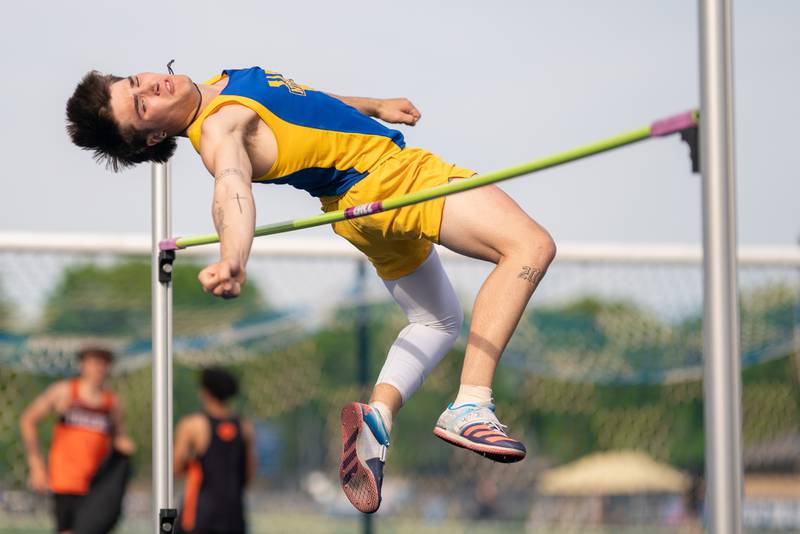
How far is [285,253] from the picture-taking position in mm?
8219

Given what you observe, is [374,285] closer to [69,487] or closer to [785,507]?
[69,487]

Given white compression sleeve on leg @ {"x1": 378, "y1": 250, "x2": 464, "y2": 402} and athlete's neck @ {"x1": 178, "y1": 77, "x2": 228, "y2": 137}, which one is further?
white compression sleeve on leg @ {"x1": 378, "y1": 250, "x2": 464, "y2": 402}

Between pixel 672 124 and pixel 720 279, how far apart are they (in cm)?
37

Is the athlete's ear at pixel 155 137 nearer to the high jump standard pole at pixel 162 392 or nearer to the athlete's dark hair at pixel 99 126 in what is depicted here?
the athlete's dark hair at pixel 99 126

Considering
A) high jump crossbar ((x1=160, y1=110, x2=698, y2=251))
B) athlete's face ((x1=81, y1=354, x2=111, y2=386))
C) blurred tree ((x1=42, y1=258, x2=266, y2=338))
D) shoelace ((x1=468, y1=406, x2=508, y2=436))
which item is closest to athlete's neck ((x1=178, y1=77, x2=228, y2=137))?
high jump crossbar ((x1=160, y1=110, x2=698, y2=251))

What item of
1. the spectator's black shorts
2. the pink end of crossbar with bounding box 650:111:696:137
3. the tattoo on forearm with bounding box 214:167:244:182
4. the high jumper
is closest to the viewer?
the pink end of crossbar with bounding box 650:111:696:137

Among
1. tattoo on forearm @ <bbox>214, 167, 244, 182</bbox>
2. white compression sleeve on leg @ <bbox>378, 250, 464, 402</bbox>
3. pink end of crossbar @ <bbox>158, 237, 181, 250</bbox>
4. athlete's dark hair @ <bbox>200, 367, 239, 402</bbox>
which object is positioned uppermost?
tattoo on forearm @ <bbox>214, 167, 244, 182</bbox>

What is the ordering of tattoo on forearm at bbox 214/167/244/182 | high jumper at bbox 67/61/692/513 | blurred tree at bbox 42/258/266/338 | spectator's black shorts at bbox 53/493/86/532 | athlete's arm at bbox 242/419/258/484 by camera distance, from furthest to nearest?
1. blurred tree at bbox 42/258/266/338
2. spectator's black shorts at bbox 53/493/86/532
3. athlete's arm at bbox 242/419/258/484
4. high jumper at bbox 67/61/692/513
5. tattoo on forearm at bbox 214/167/244/182

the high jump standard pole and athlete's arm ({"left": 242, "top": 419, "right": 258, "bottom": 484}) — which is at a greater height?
the high jump standard pole

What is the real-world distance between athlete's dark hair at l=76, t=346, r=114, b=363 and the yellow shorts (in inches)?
147

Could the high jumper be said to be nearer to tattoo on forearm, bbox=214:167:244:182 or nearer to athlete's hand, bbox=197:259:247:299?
tattoo on forearm, bbox=214:167:244:182

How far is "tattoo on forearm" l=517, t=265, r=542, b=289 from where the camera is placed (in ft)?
11.1

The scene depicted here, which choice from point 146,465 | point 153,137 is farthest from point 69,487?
point 146,465

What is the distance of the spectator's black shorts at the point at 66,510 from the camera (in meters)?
7.07
